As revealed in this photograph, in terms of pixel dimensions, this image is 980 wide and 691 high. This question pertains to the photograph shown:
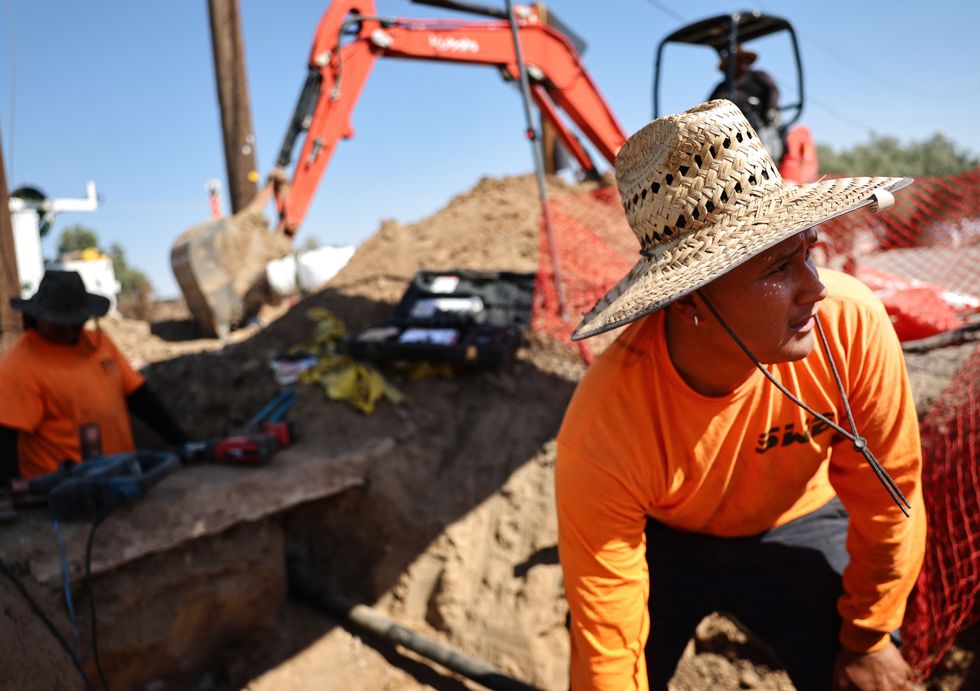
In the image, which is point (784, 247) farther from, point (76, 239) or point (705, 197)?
point (76, 239)

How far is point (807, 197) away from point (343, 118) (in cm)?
483

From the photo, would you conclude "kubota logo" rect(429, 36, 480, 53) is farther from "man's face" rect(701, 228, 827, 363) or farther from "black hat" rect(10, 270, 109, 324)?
"man's face" rect(701, 228, 827, 363)

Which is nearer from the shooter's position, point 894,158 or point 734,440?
point 734,440

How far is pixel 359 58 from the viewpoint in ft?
17.7

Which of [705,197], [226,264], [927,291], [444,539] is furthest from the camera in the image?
[226,264]

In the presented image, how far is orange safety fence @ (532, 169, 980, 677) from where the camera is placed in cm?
252

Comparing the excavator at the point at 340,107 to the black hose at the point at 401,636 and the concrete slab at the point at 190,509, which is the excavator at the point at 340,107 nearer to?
the concrete slab at the point at 190,509

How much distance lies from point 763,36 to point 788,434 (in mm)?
4990

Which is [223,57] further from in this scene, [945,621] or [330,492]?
[945,621]

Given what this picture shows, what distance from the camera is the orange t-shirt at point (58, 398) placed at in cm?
346

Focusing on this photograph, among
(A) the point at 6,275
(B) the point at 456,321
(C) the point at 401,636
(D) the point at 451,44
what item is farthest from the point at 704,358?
(D) the point at 451,44

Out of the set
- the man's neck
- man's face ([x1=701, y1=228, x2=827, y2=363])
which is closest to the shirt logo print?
the man's neck

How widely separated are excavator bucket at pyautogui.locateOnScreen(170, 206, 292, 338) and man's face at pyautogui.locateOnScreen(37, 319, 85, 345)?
2.65 meters

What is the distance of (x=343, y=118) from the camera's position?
5.56 m
